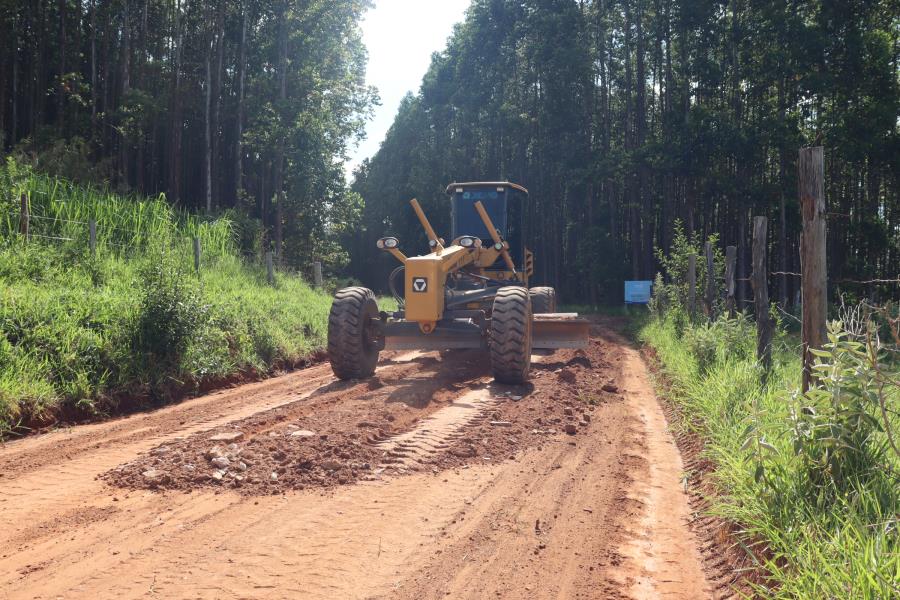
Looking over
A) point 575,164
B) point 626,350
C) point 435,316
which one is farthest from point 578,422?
point 575,164

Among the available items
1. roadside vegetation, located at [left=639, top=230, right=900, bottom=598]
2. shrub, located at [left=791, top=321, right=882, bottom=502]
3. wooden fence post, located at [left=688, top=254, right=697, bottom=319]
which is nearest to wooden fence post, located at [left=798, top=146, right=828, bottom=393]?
roadside vegetation, located at [left=639, top=230, right=900, bottom=598]

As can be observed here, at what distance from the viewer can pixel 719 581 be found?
3.52m

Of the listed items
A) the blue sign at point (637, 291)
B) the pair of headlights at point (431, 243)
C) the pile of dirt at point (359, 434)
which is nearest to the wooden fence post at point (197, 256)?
the pair of headlights at point (431, 243)

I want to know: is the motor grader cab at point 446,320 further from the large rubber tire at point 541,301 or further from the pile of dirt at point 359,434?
the large rubber tire at point 541,301

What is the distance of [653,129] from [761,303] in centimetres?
2618

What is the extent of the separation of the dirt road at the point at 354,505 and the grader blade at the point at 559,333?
99.8 inches

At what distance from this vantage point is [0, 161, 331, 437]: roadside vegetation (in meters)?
7.30

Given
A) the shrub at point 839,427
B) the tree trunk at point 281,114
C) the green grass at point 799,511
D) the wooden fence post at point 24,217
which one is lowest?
the green grass at point 799,511

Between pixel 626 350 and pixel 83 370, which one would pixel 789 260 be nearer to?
pixel 626 350

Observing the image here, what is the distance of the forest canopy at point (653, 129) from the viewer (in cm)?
2327

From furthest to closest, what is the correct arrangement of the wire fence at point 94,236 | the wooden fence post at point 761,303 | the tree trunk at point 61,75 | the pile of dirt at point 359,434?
1. the tree trunk at point 61,75
2. the wire fence at point 94,236
3. the wooden fence post at point 761,303
4. the pile of dirt at point 359,434

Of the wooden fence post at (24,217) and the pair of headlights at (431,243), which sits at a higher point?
the wooden fence post at (24,217)

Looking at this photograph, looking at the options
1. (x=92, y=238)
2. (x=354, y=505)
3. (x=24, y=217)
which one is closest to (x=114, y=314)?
(x=92, y=238)

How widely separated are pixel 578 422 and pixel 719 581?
11.4 feet
